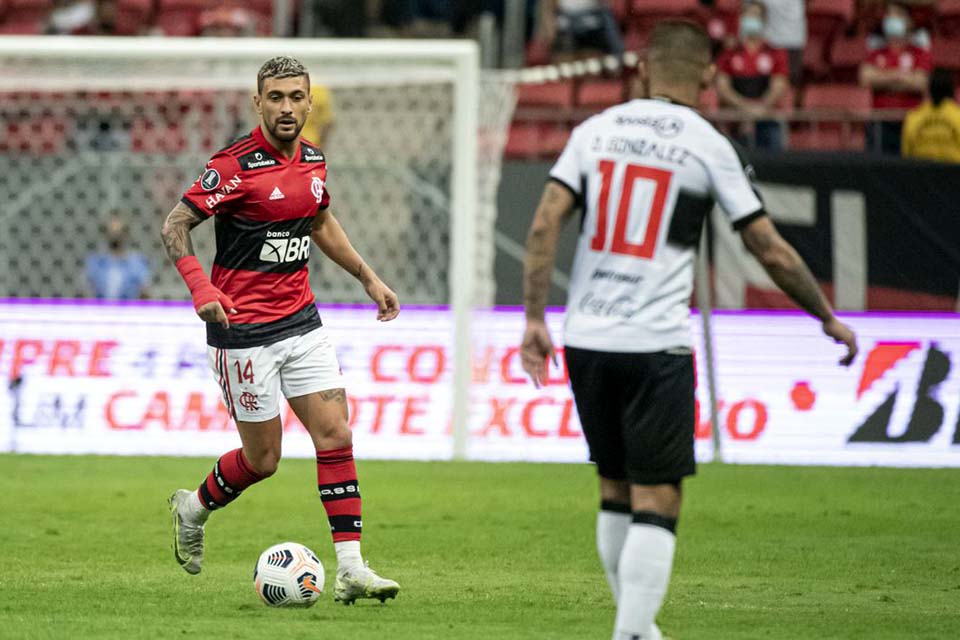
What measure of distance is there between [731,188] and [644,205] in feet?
0.96

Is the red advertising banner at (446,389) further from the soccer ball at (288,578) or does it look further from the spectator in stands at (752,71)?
the soccer ball at (288,578)

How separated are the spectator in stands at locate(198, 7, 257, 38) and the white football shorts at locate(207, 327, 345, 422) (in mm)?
10727

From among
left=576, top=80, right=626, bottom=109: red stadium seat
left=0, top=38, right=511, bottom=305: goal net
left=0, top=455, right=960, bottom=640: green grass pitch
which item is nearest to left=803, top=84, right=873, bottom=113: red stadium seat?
left=576, top=80, right=626, bottom=109: red stadium seat

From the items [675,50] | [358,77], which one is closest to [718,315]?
[358,77]

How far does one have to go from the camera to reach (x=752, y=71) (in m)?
16.8

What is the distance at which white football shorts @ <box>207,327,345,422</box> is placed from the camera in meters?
7.23

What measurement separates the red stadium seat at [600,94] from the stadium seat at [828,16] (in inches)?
105

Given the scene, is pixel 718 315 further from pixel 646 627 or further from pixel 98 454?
pixel 646 627

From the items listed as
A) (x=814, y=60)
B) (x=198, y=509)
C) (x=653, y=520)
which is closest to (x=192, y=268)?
(x=198, y=509)

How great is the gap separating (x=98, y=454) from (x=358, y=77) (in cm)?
386

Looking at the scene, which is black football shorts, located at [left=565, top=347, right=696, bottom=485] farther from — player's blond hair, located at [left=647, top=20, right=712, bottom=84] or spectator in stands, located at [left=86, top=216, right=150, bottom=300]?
spectator in stands, located at [left=86, top=216, right=150, bottom=300]

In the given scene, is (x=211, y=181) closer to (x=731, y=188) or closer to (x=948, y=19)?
(x=731, y=188)

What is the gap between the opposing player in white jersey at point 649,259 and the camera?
541cm

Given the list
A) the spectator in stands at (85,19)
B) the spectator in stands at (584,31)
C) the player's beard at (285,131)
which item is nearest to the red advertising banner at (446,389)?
the spectator in stands at (584,31)
